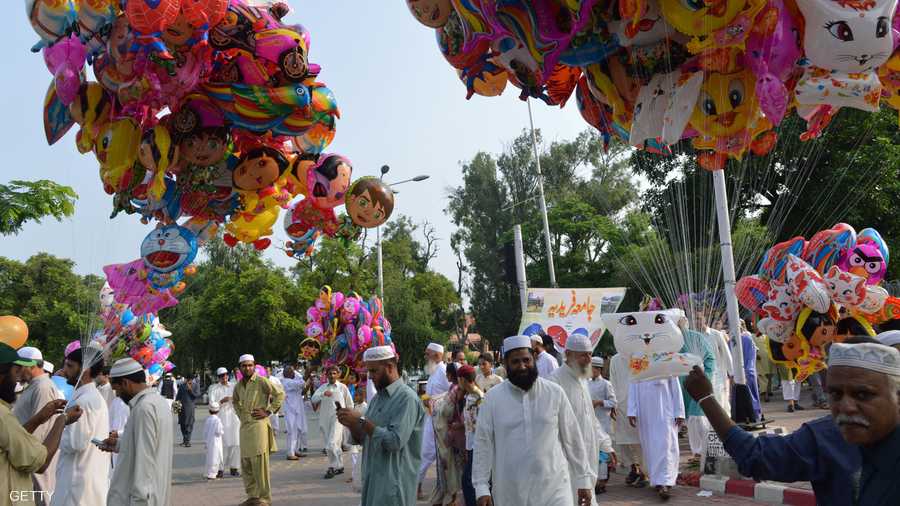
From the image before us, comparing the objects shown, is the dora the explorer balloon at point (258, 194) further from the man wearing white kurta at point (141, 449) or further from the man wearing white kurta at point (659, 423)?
the man wearing white kurta at point (659, 423)

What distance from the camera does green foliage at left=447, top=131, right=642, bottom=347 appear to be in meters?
39.2

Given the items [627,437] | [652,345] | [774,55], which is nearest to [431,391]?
[627,437]

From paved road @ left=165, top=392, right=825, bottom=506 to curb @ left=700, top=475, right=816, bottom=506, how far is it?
0.16m

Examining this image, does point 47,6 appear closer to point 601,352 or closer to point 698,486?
point 698,486

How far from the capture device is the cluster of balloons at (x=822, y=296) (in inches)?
299

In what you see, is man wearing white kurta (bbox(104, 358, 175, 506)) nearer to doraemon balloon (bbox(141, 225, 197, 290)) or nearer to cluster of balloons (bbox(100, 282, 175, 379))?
doraemon balloon (bbox(141, 225, 197, 290))

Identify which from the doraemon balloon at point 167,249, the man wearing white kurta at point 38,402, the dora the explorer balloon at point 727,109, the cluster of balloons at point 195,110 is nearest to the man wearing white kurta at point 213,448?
the cluster of balloons at point 195,110

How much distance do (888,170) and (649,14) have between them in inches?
739

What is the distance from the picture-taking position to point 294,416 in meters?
17.1

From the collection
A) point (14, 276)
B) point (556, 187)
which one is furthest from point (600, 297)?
point (14, 276)

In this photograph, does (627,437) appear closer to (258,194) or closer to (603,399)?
(603,399)

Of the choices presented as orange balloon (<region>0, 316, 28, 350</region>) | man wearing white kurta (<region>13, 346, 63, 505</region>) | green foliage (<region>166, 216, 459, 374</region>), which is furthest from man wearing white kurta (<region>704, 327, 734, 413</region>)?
green foliage (<region>166, 216, 459, 374</region>)

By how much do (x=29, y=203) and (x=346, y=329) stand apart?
19.6ft

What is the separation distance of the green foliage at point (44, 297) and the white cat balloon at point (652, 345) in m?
43.3
